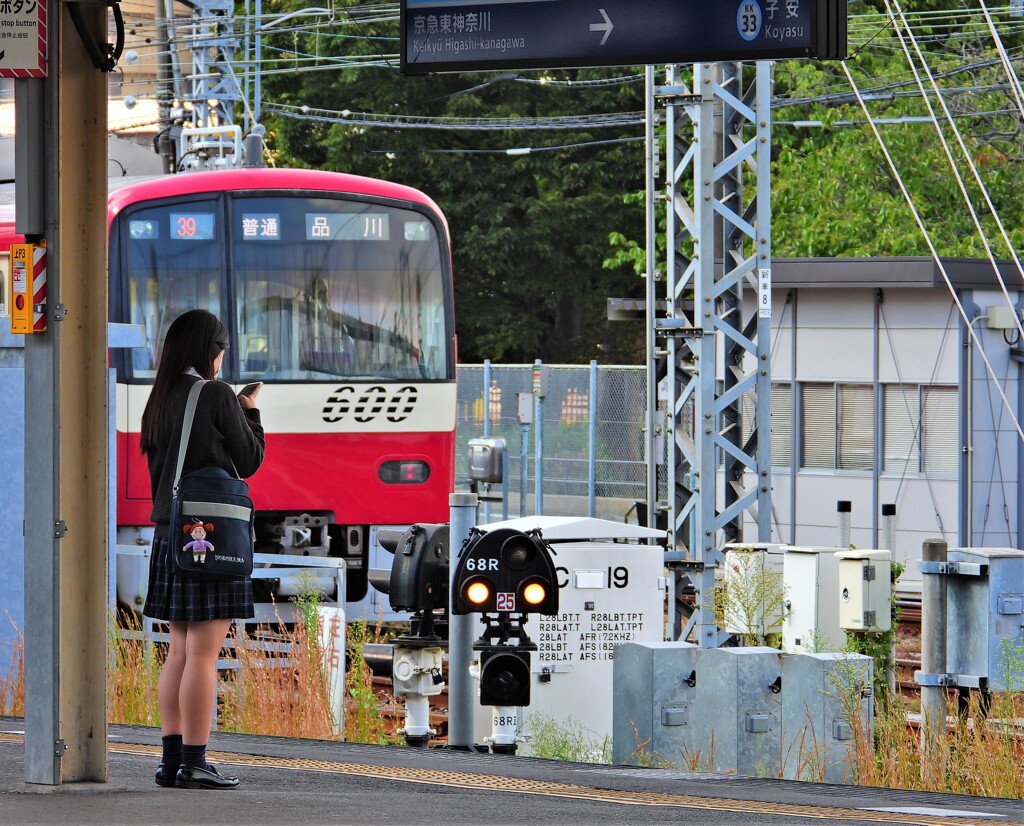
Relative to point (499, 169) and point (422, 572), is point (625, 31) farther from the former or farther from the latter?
point (499, 169)

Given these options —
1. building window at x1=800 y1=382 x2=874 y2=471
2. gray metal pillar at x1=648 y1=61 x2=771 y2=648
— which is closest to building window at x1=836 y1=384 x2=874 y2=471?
building window at x1=800 y1=382 x2=874 y2=471

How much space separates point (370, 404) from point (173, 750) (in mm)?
8632

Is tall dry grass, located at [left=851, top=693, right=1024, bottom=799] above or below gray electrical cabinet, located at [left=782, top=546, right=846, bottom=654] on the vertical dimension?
below

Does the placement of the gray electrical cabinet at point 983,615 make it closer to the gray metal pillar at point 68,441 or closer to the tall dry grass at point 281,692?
the tall dry grass at point 281,692

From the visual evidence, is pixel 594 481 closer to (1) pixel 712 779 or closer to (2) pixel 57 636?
(1) pixel 712 779

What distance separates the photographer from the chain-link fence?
79.7 ft

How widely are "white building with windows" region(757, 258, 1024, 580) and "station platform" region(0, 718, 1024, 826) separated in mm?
12396

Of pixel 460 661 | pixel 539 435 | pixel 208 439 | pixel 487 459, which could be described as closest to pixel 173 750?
pixel 208 439

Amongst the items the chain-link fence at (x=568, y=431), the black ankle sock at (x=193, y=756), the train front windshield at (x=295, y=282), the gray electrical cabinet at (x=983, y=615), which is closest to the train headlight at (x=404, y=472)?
the train front windshield at (x=295, y=282)

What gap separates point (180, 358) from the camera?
6180 millimetres

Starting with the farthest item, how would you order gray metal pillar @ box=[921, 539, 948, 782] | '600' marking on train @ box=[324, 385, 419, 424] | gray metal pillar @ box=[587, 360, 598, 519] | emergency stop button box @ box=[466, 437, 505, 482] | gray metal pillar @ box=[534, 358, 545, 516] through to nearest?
gray metal pillar @ box=[534, 358, 545, 516]
gray metal pillar @ box=[587, 360, 598, 519]
emergency stop button box @ box=[466, 437, 505, 482]
'600' marking on train @ box=[324, 385, 419, 424]
gray metal pillar @ box=[921, 539, 948, 782]

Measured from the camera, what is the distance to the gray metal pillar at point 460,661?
883cm

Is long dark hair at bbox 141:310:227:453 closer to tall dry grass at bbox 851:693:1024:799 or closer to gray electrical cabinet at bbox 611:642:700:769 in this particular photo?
gray electrical cabinet at bbox 611:642:700:769

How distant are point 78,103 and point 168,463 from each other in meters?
1.23
